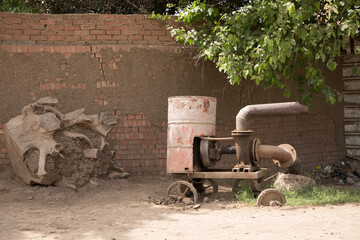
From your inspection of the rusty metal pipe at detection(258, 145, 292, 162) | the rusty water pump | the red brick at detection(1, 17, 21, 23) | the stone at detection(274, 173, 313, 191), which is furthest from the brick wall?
the stone at detection(274, 173, 313, 191)

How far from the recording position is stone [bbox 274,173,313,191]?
6680 millimetres

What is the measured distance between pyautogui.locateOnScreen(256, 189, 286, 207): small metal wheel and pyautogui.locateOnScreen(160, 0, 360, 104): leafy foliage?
1659 mm

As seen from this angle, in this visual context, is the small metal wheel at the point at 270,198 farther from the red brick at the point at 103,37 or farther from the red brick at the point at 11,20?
the red brick at the point at 11,20

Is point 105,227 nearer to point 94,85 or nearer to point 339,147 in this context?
point 94,85

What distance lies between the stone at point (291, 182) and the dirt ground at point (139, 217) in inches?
31.7

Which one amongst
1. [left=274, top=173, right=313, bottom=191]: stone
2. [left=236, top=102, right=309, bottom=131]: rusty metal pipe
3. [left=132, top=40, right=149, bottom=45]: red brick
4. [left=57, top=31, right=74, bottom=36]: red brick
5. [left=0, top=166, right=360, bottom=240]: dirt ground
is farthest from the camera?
[left=132, top=40, right=149, bottom=45]: red brick

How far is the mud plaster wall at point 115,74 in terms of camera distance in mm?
7500

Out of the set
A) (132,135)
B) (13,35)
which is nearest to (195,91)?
(132,135)

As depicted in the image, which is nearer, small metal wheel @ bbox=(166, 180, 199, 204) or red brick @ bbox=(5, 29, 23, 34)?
small metal wheel @ bbox=(166, 180, 199, 204)

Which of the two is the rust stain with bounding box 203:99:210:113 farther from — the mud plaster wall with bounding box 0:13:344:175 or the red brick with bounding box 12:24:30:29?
the red brick with bounding box 12:24:30:29

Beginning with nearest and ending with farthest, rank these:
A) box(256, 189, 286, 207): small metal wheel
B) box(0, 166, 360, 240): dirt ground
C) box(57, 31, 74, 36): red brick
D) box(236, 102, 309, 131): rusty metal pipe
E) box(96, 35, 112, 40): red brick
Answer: box(0, 166, 360, 240): dirt ground, box(256, 189, 286, 207): small metal wheel, box(236, 102, 309, 131): rusty metal pipe, box(57, 31, 74, 36): red brick, box(96, 35, 112, 40): red brick

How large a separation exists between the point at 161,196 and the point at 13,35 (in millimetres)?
3512

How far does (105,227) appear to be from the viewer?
16.2 ft

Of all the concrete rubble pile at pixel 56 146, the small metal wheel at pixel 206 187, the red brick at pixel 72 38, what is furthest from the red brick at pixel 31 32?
the small metal wheel at pixel 206 187
